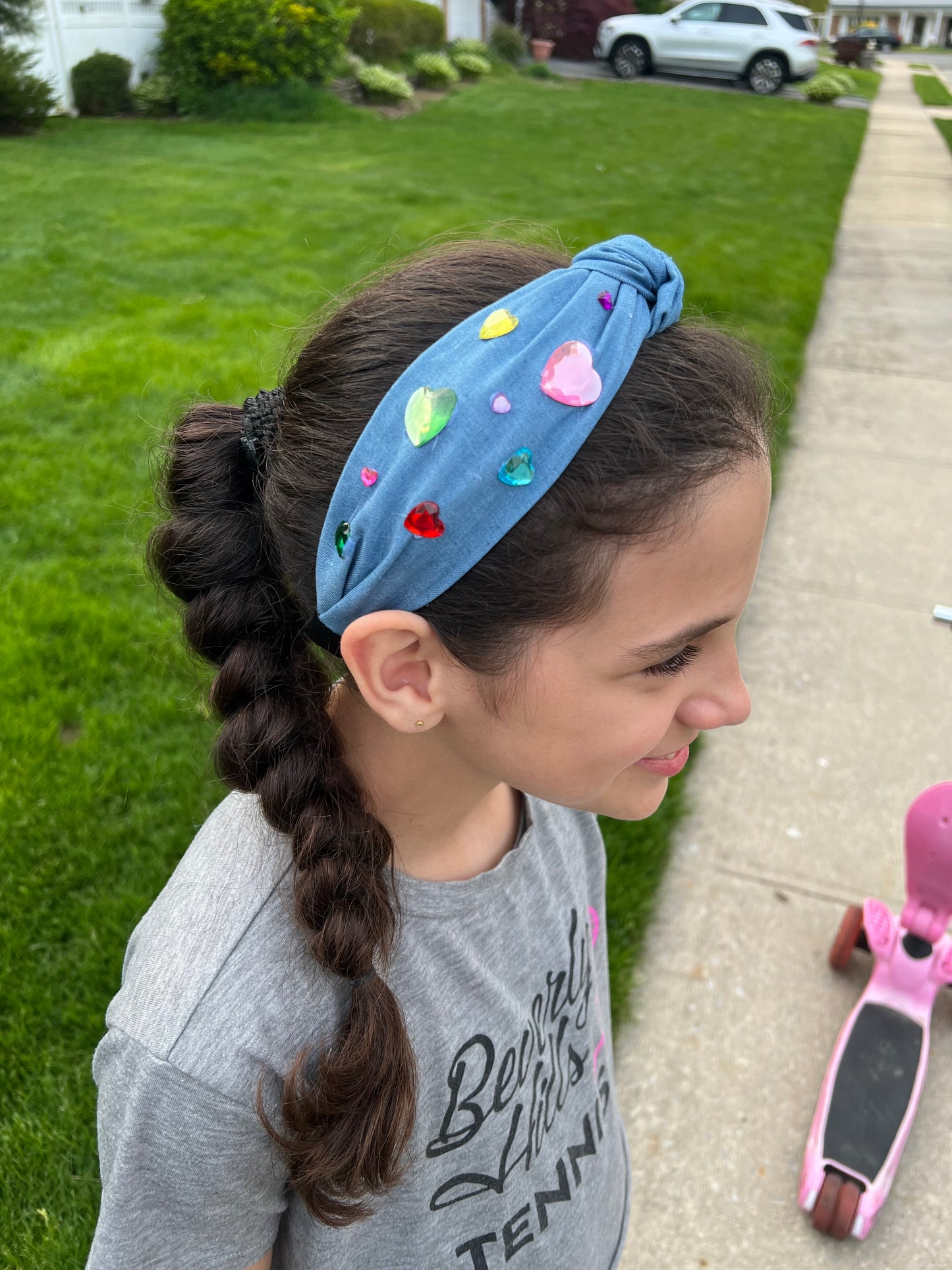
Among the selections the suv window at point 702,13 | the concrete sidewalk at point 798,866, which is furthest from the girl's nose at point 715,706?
the suv window at point 702,13

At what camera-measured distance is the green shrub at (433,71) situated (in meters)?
17.0

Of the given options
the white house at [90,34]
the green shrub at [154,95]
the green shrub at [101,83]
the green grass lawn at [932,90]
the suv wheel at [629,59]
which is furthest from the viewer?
the suv wheel at [629,59]

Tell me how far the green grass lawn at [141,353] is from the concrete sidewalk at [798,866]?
20cm

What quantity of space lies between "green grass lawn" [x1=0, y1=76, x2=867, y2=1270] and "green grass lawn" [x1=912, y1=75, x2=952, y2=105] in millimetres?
9184

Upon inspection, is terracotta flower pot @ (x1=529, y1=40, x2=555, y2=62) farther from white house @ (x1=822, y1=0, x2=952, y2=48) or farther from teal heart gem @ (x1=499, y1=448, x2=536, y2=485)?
white house @ (x1=822, y1=0, x2=952, y2=48)

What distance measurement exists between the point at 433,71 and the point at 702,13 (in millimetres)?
7613

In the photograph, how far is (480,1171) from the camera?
1259 millimetres

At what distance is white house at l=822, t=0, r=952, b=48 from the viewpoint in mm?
65375

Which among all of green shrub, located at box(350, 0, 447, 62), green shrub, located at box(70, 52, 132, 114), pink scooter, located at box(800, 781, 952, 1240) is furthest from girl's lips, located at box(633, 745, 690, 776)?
green shrub, located at box(350, 0, 447, 62)

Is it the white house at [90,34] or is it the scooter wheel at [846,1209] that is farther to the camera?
the white house at [90,34]

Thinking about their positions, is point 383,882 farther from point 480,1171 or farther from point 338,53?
point 338,53

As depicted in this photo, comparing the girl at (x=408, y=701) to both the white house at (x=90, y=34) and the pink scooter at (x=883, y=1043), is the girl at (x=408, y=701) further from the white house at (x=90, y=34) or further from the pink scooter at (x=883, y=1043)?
the white house at (x=90, y=34)

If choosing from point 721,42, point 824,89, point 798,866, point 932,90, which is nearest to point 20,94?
point 798,866

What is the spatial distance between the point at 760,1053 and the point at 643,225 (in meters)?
7.46
